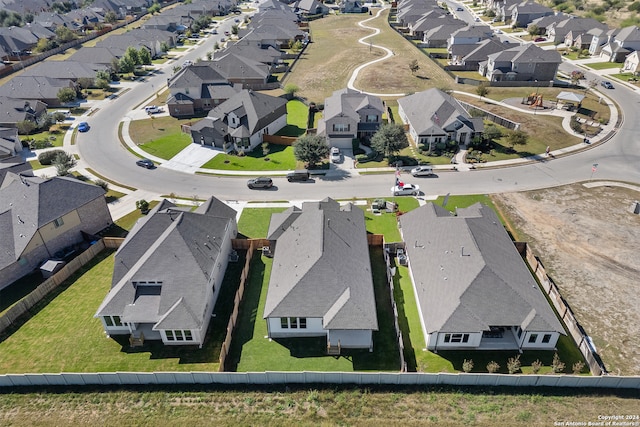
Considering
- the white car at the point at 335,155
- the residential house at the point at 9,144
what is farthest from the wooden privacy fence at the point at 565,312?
the residential house at the point at 9,144

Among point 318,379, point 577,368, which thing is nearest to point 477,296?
point 577,368

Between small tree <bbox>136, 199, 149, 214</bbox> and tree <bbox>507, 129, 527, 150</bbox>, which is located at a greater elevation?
tree <bbox>507, 129, 527, 150</bbox>

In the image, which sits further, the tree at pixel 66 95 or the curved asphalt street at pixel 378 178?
the tree at pixel 66 95

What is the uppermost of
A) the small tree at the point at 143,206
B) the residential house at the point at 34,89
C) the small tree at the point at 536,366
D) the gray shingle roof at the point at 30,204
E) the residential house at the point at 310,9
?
the residential house at the point at 310,9

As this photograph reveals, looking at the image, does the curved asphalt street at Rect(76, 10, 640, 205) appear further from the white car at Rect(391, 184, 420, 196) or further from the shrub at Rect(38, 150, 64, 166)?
the shrub at Rect(38, 150, 64, 166)

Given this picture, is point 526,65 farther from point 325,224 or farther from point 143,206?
point 143,206

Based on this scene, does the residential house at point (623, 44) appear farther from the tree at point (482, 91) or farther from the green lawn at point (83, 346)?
the green lawn at point (83, 346)

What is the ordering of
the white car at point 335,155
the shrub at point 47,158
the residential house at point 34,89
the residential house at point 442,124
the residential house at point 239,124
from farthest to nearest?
1. the residential house at point 34,89
2. the residential house at point 239,124
3. the residential house at point 442,124
4. the shrub at point 47,158
5. the white car at point 335,155

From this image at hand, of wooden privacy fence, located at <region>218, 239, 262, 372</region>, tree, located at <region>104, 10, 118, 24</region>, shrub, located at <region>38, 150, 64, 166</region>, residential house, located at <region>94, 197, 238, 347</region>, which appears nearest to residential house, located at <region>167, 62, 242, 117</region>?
shrub, located at <region>38, 150, 64, 166</region>
